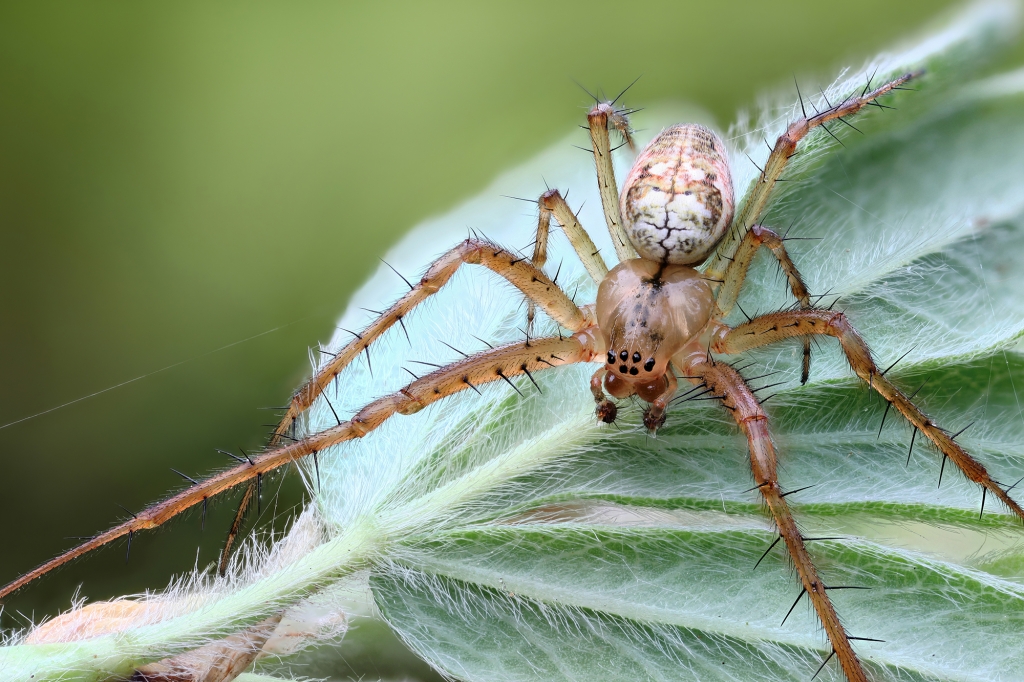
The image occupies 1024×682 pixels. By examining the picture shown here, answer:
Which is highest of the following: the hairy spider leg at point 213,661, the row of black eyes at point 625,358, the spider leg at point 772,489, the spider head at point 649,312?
the spider head at point 649,312

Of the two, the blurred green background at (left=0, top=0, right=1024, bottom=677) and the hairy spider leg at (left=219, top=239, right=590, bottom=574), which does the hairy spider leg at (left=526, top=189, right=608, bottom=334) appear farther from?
the blurred green background at (left=0, top=0, right=1024, bottom=677)

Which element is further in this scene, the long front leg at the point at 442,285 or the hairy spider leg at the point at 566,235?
the hairy spider leg at the point at 566,235

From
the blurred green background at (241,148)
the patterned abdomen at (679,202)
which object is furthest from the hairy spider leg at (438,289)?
the blurred green background at (241,148)

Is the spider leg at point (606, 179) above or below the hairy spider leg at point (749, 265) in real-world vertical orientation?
above

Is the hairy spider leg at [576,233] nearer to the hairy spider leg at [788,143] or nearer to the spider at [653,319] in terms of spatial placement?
the spider at [653,319]

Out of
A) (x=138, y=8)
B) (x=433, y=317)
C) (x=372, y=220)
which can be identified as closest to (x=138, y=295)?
(x=372, y=220)

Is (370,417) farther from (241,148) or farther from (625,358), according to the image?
(241,148)
